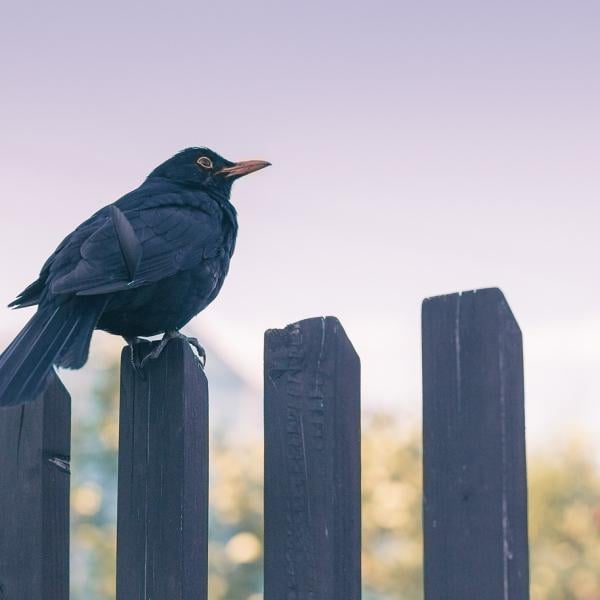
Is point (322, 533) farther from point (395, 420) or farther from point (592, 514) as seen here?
point (592, 514)

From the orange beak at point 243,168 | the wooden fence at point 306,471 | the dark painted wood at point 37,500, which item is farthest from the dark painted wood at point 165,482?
the orange beak at point 243,168

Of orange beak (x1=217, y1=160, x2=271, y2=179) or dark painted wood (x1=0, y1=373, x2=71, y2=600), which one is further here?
orange beak (x1=217, y1=160, x2=271, y2=179)

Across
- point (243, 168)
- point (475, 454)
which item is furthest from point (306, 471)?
point (243, 168)

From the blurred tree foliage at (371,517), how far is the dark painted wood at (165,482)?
4.93 metres

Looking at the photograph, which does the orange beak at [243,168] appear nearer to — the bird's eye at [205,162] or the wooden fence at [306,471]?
the bird's eye at [205,162]

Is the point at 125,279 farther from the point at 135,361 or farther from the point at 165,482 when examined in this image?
the point at 165,482

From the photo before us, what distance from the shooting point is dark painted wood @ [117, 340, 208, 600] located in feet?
9.09

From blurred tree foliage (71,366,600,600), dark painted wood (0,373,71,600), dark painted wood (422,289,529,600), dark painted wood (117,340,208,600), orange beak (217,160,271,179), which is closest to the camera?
dark painted wood (422,289,529,600)

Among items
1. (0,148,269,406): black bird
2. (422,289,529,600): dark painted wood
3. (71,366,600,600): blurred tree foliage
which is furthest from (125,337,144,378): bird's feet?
(71,366,600,600): blurred tree foliage

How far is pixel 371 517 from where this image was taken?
8.41 metres

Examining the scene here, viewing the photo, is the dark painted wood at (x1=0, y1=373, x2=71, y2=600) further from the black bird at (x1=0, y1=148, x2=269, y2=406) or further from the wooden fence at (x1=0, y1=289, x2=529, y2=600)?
the black bird at (x1=0, y1=148, x2=269, y2=406)

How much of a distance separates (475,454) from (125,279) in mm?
1461

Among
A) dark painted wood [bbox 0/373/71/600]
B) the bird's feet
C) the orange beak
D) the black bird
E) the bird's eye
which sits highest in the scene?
the bird's eye

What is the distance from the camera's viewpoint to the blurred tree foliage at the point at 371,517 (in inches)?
321
